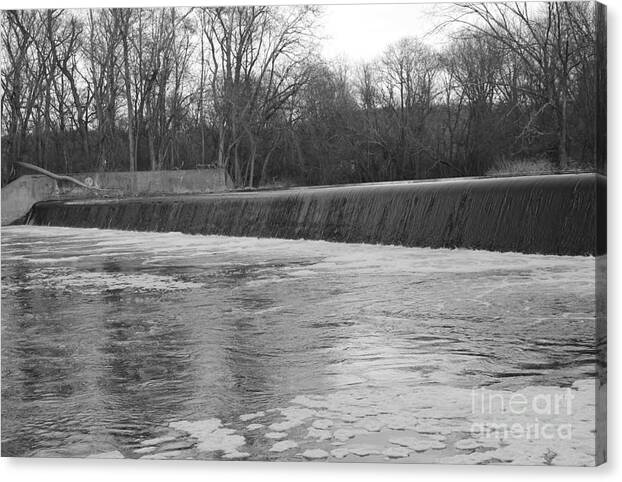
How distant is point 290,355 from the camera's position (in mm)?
4613

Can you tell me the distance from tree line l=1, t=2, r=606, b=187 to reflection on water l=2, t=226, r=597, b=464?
2.07ft

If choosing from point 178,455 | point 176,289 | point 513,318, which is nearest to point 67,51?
point 176,289

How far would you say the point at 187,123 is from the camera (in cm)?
545

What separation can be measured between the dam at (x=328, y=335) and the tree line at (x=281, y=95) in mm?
332

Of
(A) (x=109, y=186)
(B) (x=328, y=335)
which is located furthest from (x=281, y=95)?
(B) (x=328, y=335)

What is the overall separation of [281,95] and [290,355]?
60.0 inches

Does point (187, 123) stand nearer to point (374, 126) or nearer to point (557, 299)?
point (374, 126)

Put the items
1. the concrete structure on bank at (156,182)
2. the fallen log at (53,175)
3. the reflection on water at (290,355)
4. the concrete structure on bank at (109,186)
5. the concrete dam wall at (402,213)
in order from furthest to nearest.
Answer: the concrete structure on bank at (156,182) < the concrete structure on bank at (109,186) < the fallen log at (53,175) < the concrete dam wall at (402,213) < the reflection on water at (290,355)

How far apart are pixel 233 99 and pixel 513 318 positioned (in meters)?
1.97

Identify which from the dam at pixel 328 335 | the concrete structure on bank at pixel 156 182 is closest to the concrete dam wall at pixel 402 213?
the dam at pixel 328 335

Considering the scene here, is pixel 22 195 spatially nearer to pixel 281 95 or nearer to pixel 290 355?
pixel 281 95

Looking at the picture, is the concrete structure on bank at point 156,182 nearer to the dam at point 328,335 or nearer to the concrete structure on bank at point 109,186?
the concrete structure on bank at point 109,186

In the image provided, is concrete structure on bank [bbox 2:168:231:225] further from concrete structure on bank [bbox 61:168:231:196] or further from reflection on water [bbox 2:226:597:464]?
reflection on water [bbox 2:226:597:464]

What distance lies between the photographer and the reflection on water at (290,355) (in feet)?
13.7
